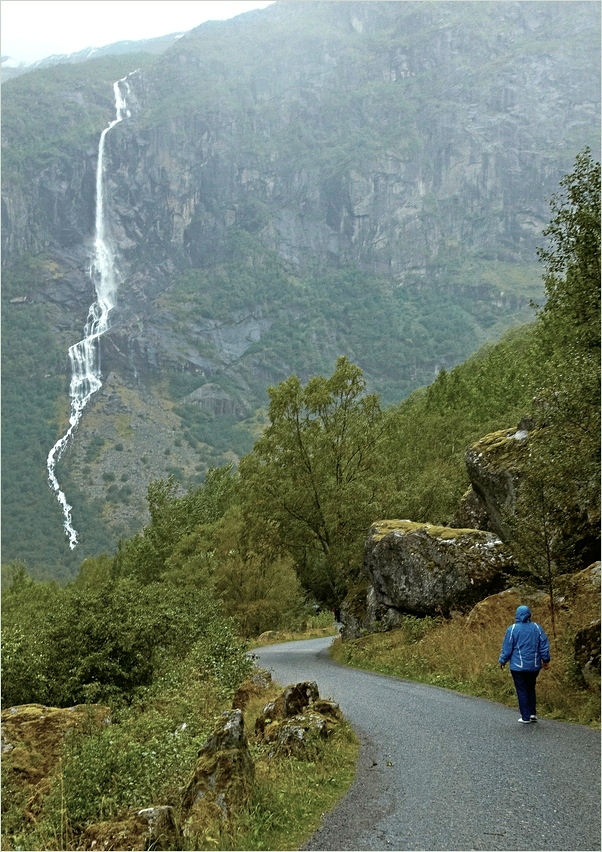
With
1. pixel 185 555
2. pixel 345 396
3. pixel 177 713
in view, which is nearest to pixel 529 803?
pixel 177 713

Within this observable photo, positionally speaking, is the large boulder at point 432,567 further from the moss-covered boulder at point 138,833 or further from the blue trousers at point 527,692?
the moss-covered boulder at point 138,833

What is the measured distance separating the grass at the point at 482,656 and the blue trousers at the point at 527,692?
2.43 ft

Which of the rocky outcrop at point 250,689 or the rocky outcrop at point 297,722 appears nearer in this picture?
the rocky outcrop at point 297,722

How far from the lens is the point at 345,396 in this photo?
37.0 metres

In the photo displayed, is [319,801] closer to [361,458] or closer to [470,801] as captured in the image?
[470,801]

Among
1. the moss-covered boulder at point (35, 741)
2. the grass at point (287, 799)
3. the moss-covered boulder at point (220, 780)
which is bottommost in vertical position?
the moss-covered boulder at point (35, 741)

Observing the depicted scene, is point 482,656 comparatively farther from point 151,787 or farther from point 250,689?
point 151,787

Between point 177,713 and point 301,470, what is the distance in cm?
2077

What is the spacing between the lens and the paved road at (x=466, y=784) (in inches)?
311

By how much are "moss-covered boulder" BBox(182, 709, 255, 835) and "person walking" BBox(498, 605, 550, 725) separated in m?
5.65

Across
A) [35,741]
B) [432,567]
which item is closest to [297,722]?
[35,741]

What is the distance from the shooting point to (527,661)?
12.9 metres

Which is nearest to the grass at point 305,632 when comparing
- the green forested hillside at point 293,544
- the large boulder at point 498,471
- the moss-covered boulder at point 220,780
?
the green forested hillside at point 293,544

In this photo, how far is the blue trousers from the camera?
12.9 metres
